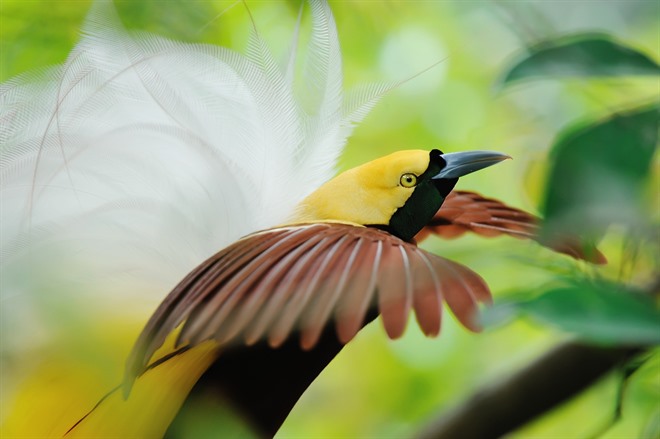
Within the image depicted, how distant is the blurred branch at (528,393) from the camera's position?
1.85ft

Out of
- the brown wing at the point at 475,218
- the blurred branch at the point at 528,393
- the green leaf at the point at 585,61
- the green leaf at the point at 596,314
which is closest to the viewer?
the green leaf at the point at 596,314

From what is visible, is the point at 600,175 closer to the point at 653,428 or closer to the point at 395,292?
the point at 395,292

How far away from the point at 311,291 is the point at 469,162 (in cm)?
20

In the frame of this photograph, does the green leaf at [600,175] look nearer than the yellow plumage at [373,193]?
Yes

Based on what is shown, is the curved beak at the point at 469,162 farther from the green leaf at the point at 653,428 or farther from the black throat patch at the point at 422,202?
the green leaf at the point at 653,428

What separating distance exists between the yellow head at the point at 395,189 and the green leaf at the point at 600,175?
0.19 metres

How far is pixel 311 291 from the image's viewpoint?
493 millimetres

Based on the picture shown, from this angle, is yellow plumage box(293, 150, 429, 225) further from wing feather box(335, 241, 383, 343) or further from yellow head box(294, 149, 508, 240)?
Answer: wing feather box(335, 241, 383, 343)

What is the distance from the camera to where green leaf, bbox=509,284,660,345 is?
33cm

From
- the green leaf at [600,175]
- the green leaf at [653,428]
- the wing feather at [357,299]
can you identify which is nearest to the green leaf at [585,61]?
the green leaf at [600,175]

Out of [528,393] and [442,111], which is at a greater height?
[442,111]

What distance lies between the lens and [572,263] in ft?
1.68

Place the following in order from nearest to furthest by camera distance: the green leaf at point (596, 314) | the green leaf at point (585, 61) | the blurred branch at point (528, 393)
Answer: the green leaf at point (596, 314)
the green leaf at point (585, 61)
the blurred branch at point (528, 393)

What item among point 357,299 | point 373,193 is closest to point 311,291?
point 357,299
